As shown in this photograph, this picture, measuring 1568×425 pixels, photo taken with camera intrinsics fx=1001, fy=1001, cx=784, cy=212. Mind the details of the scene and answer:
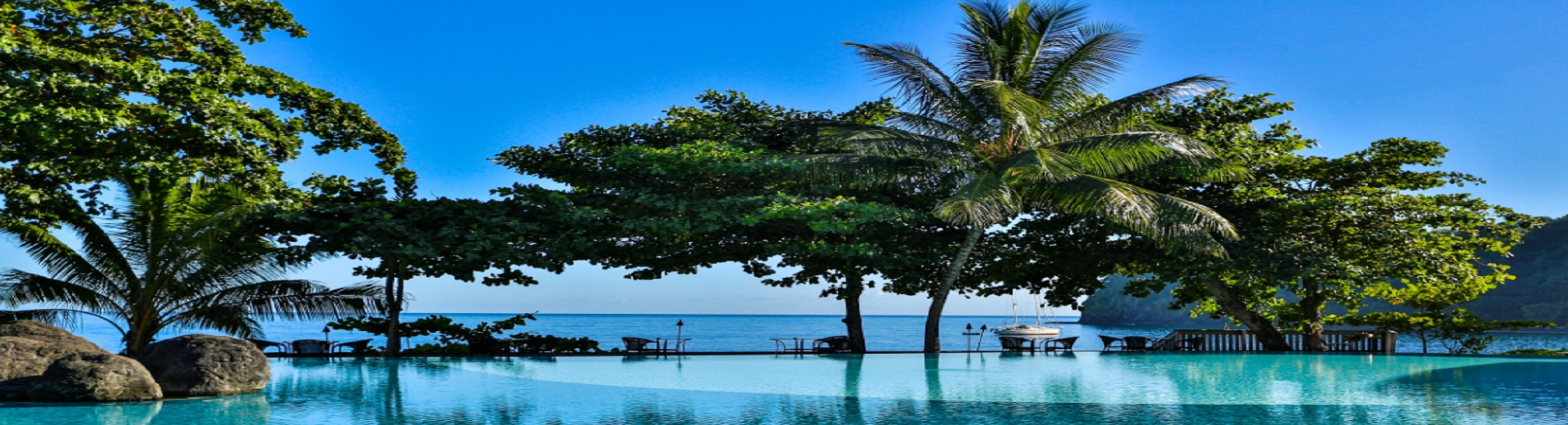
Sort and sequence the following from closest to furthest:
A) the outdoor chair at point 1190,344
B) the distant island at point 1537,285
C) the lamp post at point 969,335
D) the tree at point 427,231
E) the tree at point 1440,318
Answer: the tree at point 427,231 < the tree at point 1440,318 < the outdoor chair at point 1190,344 < the lamp post at point 969,335 < the distant island at point 1537,285

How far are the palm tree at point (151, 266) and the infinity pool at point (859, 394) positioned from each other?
1696 millimetres

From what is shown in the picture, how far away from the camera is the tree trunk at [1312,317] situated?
22.7m

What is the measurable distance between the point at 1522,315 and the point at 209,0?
113 meters

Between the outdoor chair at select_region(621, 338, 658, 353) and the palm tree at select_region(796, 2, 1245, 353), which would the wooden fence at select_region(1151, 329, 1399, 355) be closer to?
the palm tree at select_region(796, 2, 1245, 353)

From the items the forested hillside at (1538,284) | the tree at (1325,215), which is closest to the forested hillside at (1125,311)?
the forested hillside at (1538,284)

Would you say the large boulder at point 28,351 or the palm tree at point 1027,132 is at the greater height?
the palm tree at point 1027,132

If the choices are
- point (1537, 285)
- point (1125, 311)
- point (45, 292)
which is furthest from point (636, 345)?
point (1125, 311)

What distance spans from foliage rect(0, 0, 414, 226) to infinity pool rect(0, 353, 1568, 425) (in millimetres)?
3257

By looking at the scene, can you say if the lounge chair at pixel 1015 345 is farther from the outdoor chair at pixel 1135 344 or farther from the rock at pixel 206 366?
the rock at pixel 206 366

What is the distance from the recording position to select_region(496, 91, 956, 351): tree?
18.1m

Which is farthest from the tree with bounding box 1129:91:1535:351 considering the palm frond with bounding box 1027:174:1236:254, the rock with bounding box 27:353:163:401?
the rock with bounding box 27:353:163:401

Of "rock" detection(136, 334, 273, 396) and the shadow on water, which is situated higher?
"rock" detection(136, 334, 273, 396)

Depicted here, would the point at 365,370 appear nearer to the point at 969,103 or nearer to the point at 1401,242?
the point at 969,103

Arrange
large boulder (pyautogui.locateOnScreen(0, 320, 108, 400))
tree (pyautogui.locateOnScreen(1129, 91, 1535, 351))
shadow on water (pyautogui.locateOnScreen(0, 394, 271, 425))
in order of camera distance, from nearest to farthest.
Answer: shadow on water (pyautogui.locateOnScreen(0, 394, 271, 425)) < large boulder (pyautogui.locateOnScreen(0, 320, 108, 400)) < tree (pyautogui.locateOnScreen(1129, 91, 1535, 351))
